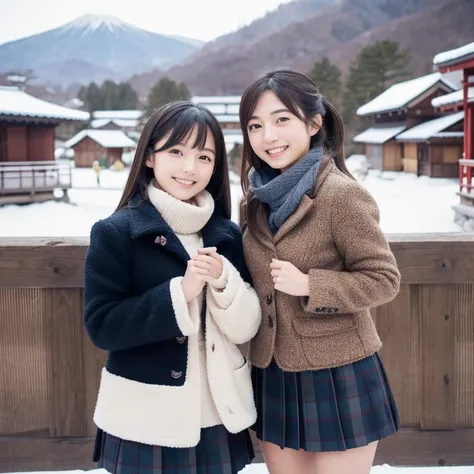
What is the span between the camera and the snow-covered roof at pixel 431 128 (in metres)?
13.8

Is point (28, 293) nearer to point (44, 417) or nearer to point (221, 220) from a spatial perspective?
point (44, 417)

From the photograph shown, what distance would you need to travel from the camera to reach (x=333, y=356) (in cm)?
112

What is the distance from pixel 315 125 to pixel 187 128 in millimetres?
274

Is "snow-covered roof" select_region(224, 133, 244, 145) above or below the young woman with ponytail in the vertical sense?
above

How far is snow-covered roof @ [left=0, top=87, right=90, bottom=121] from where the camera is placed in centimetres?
1099

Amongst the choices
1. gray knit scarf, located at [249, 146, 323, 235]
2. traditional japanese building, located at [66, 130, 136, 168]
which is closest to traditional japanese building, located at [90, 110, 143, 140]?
traditional japanese building, located at [66, 130, 136, 168]

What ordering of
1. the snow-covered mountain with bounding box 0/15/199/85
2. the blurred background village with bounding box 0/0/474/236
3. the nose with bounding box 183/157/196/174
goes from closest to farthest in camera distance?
1. the nose with bounding box 183/157/196/174
2. the blurred background village with bounding box 0/0/474/236
3. the snow-covered mountain with bounding box 0/15/199/85

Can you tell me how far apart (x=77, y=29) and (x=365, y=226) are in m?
36.2

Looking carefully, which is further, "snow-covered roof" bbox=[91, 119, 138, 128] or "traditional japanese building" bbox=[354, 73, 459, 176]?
"snow-covered roof" bbox=[91, 119, 138, 128]

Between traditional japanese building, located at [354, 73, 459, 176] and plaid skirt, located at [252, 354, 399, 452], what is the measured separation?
46.4 feet

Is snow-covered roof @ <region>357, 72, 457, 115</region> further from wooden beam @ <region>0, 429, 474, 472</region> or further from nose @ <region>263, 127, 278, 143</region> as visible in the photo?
nose @ <region>263, 127, 278, 143</region>

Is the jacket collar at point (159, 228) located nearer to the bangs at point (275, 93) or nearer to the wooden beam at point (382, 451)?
the bangs at point (275, 93)

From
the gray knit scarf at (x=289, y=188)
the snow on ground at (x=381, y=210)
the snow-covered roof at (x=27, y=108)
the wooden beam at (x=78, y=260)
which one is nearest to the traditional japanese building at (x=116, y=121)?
the snow on ground at (x=381, y=210)

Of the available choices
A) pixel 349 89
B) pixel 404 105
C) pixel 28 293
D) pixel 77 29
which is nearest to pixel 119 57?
pixel 77 29
